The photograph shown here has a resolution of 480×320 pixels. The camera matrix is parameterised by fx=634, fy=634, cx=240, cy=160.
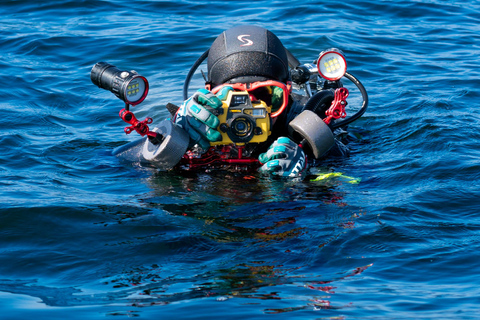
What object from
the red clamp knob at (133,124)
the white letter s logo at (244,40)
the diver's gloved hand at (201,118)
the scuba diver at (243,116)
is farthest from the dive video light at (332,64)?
the red clamp knob at (133,124)

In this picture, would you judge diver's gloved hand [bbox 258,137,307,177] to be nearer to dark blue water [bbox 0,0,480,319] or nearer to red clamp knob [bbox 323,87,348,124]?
dark blue water [bbox 0,0,480,319]

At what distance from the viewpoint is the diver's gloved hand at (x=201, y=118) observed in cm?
530

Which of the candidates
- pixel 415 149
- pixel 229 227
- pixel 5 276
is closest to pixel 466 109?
pixel 415 149

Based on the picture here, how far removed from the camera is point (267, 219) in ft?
15.4

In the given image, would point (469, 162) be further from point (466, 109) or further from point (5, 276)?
point (5, 276)

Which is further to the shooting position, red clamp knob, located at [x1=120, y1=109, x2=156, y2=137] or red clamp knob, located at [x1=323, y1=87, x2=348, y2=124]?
red clamp knob, located at [x1=323, y1=87, x2=348, y2=124]

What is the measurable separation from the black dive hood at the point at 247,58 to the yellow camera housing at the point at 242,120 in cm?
46

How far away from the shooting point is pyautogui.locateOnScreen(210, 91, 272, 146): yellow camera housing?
5.44 meters

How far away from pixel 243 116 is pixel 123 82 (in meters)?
1.15

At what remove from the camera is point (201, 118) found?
208 inches

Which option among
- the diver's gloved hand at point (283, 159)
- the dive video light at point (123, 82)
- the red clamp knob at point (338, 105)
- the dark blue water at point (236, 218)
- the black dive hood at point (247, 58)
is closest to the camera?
the dark blue water at point (236, 218)

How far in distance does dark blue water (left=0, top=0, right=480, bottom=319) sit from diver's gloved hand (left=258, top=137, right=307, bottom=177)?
4.9 inches

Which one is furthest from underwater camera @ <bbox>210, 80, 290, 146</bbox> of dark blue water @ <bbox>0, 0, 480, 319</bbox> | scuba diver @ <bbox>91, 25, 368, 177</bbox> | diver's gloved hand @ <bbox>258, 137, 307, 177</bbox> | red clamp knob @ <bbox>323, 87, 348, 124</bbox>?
red clamp knob @ <bbox>323, 87, 348, 124</bbox>

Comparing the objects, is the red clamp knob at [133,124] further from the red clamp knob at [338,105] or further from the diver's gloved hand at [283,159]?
the red clamp knob at [338,105]
